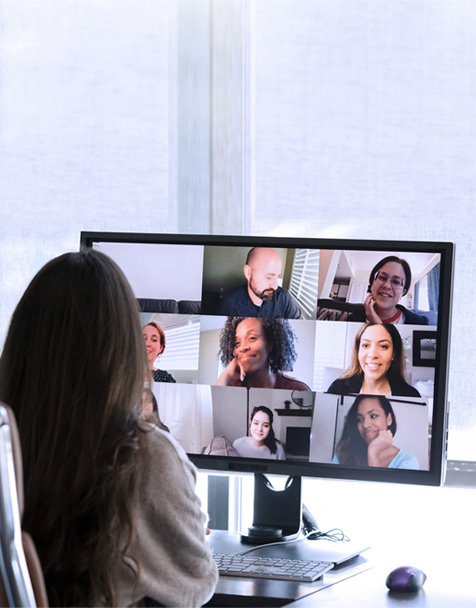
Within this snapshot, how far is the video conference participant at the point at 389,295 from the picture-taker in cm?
152

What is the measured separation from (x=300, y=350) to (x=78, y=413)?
584mm

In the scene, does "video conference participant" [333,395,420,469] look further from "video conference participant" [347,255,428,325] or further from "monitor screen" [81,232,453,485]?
"video conference participant" [347,255,428,325]

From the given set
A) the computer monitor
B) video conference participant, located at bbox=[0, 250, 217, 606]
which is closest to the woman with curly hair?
the computer monitor

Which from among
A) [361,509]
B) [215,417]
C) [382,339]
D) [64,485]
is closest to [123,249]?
[215,417]

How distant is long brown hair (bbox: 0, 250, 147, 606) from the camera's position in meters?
1.03

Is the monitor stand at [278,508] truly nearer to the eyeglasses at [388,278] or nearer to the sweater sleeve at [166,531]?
the eyeglasses at [388,278]

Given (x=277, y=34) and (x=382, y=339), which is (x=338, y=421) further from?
(x=277, y=34)

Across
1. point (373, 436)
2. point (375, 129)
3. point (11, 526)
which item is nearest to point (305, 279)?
point (373, 436)

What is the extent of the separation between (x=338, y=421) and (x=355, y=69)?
0.91 m

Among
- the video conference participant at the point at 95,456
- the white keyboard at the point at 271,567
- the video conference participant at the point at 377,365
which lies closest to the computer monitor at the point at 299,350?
the video conference participant at the point at 377,365

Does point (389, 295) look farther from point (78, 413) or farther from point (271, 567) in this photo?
point (78, 413)

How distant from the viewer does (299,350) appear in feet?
5.09

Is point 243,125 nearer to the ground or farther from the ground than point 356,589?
farther from the ground

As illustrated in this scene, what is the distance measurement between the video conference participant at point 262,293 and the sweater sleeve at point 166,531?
0.51 m
